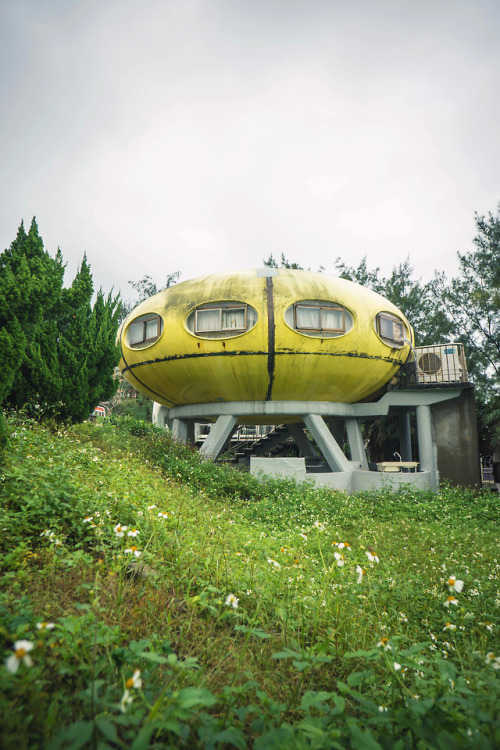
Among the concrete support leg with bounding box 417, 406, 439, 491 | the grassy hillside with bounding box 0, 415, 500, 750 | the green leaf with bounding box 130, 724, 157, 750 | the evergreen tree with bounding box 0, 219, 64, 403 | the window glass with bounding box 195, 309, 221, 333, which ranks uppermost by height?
the window glass with bounding box 195, 309, 221, 333

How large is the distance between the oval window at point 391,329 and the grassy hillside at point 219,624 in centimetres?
703

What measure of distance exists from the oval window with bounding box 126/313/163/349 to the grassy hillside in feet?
19.2

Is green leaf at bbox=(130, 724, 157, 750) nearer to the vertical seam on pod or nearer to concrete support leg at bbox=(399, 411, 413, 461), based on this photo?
the vertical seam on pod

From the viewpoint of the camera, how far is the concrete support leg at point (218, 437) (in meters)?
13.9

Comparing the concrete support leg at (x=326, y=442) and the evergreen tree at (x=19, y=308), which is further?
the concrete support leg at (x=326, y=442)

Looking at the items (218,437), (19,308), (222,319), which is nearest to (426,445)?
(218,437)

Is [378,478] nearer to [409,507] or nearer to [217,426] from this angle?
[409,507]

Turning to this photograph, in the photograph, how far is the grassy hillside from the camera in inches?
71.9

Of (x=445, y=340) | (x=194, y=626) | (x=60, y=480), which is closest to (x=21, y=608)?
(x=194, y=626)

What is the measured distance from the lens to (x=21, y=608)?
263 centimetres

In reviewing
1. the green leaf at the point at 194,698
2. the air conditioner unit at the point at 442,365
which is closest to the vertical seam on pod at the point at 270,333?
the air conditioner unit at the point at 442,365

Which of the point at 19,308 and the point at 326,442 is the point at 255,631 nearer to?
the point at 19,308

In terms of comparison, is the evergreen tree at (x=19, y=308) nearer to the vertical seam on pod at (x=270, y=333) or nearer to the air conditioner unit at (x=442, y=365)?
the vertical seam on pod at (x=270, y=333)

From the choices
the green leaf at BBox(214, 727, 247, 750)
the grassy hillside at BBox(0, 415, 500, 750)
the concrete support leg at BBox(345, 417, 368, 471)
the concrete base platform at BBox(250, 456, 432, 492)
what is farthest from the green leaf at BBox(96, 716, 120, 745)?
the concrete support leg at BBox(345, 417, 368, 471)
